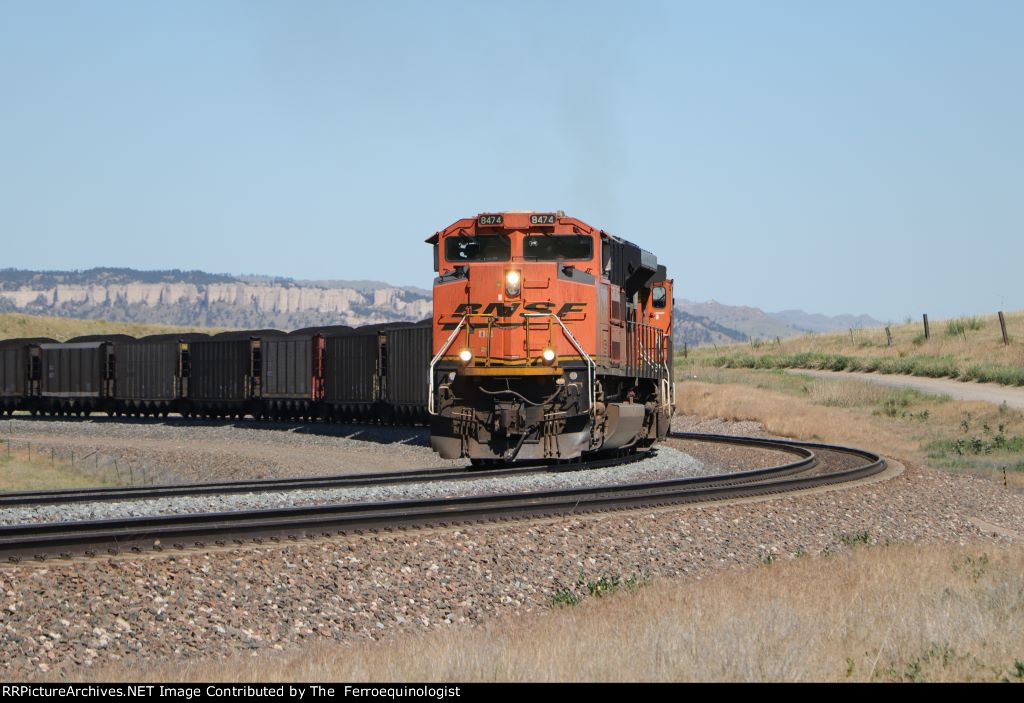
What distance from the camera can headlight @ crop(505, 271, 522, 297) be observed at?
18109mm

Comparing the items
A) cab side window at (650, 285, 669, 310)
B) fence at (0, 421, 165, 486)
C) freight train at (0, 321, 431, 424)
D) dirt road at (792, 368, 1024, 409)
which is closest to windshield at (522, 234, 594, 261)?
cab side window at (650, 285, 669, 310)

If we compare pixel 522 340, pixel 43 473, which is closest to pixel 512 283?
pixel 522 340

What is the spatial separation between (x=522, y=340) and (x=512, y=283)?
0.90 metres

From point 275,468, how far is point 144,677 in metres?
18.2

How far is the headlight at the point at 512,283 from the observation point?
59.4 feet

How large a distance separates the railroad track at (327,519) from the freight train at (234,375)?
16713mm

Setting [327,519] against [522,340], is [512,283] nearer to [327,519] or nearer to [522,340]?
[522,340]

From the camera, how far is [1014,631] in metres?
8.02

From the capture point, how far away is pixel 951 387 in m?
45.6

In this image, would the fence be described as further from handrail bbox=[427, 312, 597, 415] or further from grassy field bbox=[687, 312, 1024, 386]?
grassy field bbox=[687, 312, 1024, 386]

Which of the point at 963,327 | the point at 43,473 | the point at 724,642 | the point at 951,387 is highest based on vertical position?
the point at 963,327

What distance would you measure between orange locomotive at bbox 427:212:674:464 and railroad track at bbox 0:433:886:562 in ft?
7.09

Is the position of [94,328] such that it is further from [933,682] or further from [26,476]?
[933,682]

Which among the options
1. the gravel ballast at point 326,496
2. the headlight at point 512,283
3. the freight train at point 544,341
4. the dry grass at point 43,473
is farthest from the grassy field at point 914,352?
the dry grass at point 43,473
